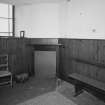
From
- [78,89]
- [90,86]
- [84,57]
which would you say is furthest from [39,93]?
[84,57]

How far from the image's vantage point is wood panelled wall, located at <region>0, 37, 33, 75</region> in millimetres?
3623

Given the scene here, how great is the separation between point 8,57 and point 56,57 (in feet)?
4.86

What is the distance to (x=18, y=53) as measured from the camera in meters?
3.89

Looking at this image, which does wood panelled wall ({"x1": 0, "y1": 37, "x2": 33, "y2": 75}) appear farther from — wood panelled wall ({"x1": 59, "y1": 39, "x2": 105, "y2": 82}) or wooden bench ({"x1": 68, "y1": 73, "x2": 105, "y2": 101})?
wooden bench ({"x1": 68, "y1": 73, "x2": 105, "y2": 101})

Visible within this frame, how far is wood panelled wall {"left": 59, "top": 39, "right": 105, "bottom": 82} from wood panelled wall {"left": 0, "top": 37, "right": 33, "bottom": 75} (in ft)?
3.66

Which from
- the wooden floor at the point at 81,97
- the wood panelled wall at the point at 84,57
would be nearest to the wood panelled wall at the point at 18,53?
the wood panelled wall at the point at 84,57

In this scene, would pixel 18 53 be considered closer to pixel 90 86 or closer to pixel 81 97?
pixel 81 97

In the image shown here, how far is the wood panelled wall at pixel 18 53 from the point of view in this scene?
3623 millimetres

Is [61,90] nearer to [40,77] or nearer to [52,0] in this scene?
[40,77]

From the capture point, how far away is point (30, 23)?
4.09 m

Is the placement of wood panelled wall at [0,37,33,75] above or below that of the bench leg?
above

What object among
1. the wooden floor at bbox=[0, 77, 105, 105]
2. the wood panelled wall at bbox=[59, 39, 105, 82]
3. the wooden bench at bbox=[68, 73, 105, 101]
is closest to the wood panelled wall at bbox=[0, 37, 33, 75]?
the wooden floor at bbox=[0, 77, 105, 105]

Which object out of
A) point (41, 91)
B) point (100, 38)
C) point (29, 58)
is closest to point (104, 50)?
point (100, 38)

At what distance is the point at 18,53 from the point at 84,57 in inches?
80.6
